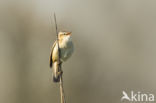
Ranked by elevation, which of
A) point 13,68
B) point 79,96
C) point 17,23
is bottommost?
point 79,96

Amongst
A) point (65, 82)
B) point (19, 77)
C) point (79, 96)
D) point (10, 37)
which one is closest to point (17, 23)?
point (10, 37)

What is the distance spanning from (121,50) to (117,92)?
6.72ft

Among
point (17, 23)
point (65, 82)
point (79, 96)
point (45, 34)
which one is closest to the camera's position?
point (79, 96)

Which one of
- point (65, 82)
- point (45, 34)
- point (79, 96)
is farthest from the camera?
point (45, 34)

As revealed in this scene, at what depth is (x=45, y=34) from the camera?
15359 millimetres

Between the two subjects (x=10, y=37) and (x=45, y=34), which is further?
(x=10, y=37)

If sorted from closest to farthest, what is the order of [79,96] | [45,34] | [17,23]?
[79,96] → [45,34] → [17,23]

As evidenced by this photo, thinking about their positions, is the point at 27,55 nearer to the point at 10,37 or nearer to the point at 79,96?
the point at 10,37

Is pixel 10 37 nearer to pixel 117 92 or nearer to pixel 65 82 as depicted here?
pixel 65 82

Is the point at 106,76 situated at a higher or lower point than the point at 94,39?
lower

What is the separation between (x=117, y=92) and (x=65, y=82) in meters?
1.31

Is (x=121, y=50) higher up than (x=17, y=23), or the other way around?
(x=17, y=23)

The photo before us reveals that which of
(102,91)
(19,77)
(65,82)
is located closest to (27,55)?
(19,77)

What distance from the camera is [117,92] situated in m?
13.9
